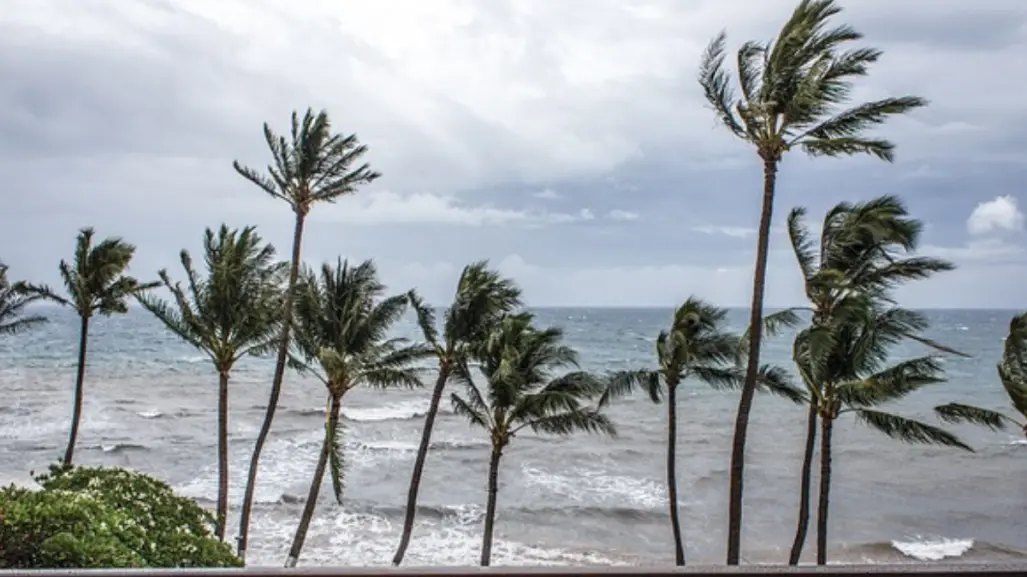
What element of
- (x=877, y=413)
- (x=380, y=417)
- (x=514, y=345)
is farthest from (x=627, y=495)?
(x=380, y=417)

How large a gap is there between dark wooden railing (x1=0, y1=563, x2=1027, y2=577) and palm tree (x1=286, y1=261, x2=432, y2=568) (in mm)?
9932

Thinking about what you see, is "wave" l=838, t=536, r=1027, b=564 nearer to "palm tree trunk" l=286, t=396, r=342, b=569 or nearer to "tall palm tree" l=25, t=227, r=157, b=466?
"palm tree trunk" l=286, t=396, r=342, b=569

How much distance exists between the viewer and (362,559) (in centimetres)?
1364

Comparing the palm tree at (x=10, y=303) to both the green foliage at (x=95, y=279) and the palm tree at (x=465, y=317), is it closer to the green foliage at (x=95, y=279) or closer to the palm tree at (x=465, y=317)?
the green foliage at (x=95, y=279)

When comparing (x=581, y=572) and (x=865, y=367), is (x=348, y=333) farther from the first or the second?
(x=581, y=572)

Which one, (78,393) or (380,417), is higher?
(78,393)

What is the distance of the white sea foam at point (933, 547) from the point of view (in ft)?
47.9

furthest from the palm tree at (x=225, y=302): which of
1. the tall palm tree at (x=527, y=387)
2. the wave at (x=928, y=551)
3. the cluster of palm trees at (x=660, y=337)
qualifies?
the wave at (x=928, y=551)

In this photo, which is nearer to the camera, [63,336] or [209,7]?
[209,7]

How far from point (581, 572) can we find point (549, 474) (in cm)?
2065

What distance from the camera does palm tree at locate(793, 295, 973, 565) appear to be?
8.72 meters

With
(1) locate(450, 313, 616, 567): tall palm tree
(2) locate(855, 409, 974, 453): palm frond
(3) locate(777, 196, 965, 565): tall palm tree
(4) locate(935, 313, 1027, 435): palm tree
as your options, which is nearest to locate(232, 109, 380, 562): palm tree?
(1) locate(450, 313, 616, 567): tall palm tree

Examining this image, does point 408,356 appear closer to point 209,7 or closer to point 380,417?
point 209,7

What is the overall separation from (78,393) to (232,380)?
27742 mm
